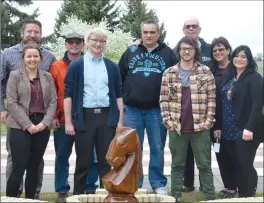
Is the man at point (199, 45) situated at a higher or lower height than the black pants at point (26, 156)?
higher

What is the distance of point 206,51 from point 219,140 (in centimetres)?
112

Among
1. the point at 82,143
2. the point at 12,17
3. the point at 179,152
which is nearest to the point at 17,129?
the point at 82,143

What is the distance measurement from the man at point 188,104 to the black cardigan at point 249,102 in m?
0.28

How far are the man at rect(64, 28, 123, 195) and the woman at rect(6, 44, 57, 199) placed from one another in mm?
212

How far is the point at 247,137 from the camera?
16.3ft

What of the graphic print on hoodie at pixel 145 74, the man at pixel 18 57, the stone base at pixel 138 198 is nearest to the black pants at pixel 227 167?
the graphic print on hoodie at pixel 145 74

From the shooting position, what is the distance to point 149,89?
17.4 feet

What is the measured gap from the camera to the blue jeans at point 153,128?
17.6 ft

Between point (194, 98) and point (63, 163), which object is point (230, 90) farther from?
point (63, 163)

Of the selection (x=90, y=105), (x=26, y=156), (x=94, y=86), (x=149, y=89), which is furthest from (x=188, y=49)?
(x=26, y=156)

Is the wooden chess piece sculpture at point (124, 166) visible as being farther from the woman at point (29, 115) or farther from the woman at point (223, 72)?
the woman at point (223, 72)

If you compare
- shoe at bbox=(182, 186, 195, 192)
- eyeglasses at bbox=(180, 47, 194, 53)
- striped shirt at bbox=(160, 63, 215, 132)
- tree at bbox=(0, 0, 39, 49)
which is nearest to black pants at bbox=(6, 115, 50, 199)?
striped shirt at bbox=(160, 63, 215, 132)

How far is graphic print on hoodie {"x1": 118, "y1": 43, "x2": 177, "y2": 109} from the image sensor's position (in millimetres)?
5309

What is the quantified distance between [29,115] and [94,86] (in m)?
0.70
